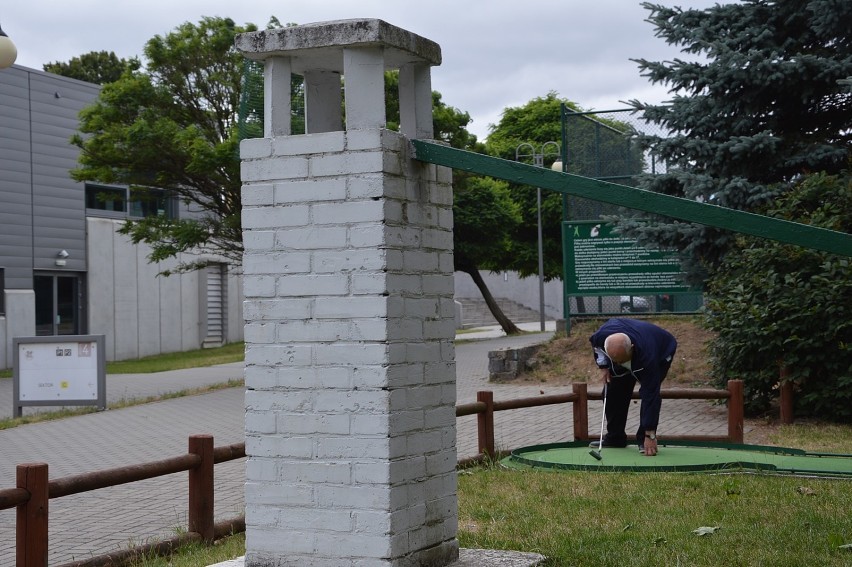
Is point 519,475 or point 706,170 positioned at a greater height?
point 706,170

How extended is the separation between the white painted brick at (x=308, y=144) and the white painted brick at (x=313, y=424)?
127cm

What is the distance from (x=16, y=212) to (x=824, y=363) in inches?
904

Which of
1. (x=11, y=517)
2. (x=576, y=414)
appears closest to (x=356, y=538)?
(x=11, y=517)

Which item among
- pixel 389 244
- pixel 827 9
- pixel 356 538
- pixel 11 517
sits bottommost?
pixel 11 517

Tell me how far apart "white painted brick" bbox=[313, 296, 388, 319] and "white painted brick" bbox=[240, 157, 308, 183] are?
0.64 metres

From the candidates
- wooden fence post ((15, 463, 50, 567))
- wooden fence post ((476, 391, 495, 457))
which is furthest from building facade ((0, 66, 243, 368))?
wooden fence post ((15, 463, 50, 567))

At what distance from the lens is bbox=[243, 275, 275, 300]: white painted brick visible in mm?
5598

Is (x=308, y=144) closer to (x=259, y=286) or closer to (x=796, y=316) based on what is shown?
(x=259, y=286)

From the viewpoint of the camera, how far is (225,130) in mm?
23516

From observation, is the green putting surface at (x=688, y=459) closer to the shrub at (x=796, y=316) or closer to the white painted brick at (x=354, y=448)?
the shrub at (x=796, y=316)

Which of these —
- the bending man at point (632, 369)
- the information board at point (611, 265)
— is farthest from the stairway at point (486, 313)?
the bending man at point (632, 369)

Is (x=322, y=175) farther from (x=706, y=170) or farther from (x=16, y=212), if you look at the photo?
(x=16, y=212)

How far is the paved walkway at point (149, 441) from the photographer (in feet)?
28.8

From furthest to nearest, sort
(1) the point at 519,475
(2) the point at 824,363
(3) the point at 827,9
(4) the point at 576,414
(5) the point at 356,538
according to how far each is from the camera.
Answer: (3) the point at 827,9 → (2) the point at 824,363 → (4) the point at 576,414 → (1) the point at 519,475 → (5) the point at 356,538
